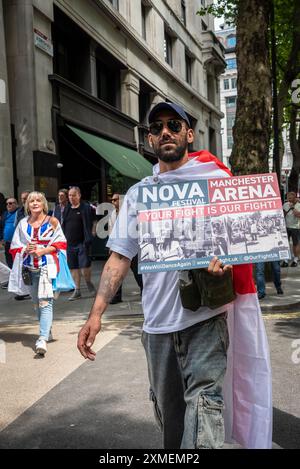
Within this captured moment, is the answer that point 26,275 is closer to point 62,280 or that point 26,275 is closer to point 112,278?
point 62,280

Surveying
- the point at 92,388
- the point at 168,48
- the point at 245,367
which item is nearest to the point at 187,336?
the point at 245,367

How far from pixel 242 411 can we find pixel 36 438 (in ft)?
5.40

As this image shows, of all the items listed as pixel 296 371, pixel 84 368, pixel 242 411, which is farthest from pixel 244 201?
pixel 84 368

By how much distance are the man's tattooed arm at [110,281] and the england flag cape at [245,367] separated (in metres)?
0.50

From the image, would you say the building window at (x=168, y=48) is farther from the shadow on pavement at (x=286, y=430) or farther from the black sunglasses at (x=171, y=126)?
the black sunglasses at (x=171, y=126)

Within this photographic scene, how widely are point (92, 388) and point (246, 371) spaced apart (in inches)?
91.3

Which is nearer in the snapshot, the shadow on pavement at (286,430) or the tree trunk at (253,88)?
the shadow on pavement at (286,430)

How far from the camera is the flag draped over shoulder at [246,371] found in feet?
8.05

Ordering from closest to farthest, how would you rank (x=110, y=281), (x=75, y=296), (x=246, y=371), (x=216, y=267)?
(x=216, y=267), (x=246, y=371), (x=110, y=281), (x=75, y=296)

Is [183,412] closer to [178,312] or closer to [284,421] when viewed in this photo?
[178,312]

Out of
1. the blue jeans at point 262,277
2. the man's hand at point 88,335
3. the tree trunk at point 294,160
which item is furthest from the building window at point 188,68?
the man's hand at point 88,335

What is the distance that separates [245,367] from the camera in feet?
8.21

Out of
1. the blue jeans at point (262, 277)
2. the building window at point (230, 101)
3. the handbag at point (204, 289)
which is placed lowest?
the blue jeans at point (262, 277)

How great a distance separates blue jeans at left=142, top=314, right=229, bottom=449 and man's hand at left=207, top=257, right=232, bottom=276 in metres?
0.30
